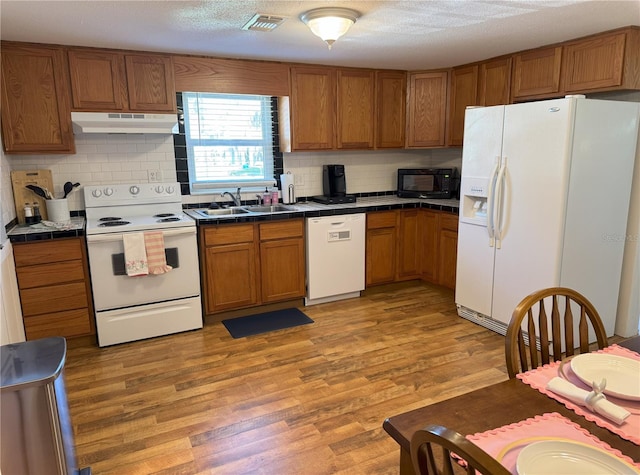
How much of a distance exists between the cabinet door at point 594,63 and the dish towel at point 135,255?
3368mm

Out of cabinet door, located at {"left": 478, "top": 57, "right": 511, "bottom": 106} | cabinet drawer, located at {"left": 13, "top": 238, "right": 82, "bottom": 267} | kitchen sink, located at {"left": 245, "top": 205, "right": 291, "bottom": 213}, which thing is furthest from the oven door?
cabinet door, located at {"left": 478, "top": 57, "right": 511, "bottom": 106}

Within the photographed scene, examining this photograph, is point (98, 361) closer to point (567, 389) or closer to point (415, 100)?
point (567, 389)

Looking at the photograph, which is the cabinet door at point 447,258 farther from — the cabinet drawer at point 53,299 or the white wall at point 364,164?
the cabinet drawer at point 53,299

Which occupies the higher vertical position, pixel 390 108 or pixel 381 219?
pixel 390 108

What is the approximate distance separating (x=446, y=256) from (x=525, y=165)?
140 centimetres

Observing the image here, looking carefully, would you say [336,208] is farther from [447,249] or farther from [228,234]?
[447,249]

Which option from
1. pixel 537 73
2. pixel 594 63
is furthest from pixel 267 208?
pixel 594 63

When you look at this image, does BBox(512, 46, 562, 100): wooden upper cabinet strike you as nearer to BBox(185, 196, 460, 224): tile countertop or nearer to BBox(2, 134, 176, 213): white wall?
BBox(185, 196, 460, 224): tile countertop

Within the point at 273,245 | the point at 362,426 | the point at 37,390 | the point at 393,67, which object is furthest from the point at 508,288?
the point at 37,390

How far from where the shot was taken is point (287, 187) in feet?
14.0

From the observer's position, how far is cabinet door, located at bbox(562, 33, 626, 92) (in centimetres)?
295

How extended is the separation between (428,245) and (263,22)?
8.73 feet

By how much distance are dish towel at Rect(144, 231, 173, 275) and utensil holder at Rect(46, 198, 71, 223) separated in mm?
728

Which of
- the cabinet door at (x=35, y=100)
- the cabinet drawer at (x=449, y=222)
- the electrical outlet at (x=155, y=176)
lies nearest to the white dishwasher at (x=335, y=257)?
the cabinet drawer at (x=449, y=222)
